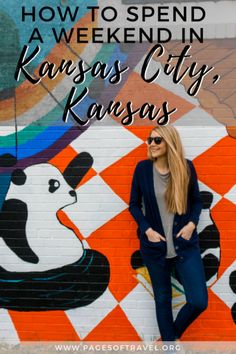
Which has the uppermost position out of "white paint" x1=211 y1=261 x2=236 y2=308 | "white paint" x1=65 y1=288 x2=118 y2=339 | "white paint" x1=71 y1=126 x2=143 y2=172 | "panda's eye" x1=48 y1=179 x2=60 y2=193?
"white paint" x1=71 y1=126 x2=143 y2=172

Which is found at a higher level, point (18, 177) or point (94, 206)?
point (18, 177)

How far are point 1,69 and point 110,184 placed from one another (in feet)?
4.56

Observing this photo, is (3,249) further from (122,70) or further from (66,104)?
(122,70)

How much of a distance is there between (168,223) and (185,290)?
54cm

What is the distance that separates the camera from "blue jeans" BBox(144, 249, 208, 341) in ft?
13.7

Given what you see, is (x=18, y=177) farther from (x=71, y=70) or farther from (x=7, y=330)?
(x=7, y=330)

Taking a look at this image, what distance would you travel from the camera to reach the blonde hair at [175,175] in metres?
4.18

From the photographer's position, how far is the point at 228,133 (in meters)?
4.55

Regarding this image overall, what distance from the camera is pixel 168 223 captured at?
425 cm

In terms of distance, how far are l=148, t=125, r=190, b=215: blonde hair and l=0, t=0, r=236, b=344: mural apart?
361 millimetres

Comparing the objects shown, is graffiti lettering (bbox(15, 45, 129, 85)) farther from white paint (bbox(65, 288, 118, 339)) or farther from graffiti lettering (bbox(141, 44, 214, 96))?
white paint (bbox(65, 288, 118, 339))

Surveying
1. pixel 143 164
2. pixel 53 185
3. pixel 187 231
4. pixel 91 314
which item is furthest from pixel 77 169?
pixel 91 314

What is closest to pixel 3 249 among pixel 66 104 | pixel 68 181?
pixel 68 181

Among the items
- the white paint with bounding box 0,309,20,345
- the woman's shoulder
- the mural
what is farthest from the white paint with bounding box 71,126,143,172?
the white paint with bounding box 0,309,20,345
